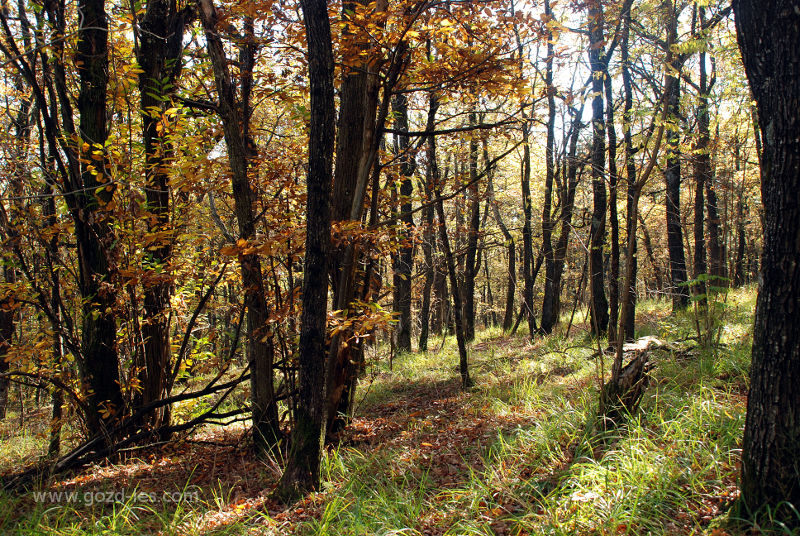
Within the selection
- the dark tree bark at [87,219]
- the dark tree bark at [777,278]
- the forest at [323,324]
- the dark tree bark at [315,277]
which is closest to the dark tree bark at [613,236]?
the forest at [323,324]

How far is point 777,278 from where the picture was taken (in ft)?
8.04

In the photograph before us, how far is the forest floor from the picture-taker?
3.02 m

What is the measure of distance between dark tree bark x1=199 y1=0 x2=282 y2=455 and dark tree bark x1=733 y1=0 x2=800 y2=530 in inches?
150

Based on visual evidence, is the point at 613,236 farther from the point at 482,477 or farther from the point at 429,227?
the point at 482,477

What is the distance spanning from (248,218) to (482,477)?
3.43 metres

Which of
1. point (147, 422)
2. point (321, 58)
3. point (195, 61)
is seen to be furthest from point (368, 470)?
point (195, 61)

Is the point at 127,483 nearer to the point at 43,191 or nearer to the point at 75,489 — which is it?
the point at 75,489

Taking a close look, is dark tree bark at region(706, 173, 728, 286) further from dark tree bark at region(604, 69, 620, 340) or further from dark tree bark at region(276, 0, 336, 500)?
dark tree bark at region(276, 0, 336, 500)

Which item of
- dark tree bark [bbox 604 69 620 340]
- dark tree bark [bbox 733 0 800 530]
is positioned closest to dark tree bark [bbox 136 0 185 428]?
dark tree bark [bbox 733 0 800 530]

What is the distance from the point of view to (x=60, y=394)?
5844 mm

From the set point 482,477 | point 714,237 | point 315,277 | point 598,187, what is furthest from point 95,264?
point 714,237

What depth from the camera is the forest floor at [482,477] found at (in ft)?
9.91

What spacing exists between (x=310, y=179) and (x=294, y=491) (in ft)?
8.46

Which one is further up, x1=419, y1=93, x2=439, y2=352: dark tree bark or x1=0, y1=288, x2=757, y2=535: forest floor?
x1=419, y1=93, x2=439, y2=352: dark tree bark
